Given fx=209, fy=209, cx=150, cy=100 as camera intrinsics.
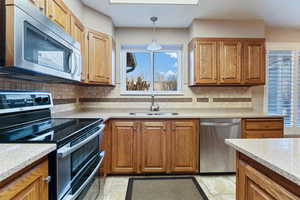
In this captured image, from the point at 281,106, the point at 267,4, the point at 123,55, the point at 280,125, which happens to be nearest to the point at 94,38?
the point at 123,55

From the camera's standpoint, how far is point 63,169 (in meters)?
1.21

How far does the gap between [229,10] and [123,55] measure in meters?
1.81

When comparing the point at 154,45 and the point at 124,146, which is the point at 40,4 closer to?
the point at 154,45

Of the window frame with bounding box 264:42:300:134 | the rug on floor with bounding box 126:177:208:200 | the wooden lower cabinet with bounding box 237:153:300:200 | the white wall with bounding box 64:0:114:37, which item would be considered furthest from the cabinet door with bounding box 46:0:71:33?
the window frame with bounding box 264:42:300:134

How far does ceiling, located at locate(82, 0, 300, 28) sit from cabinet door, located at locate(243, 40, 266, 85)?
424 millimetres

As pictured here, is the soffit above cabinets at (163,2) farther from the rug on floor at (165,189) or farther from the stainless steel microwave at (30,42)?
the rug on floor at (165,189)

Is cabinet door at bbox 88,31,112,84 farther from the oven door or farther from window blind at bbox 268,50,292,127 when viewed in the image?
window blind at bbox 268,50,292,127

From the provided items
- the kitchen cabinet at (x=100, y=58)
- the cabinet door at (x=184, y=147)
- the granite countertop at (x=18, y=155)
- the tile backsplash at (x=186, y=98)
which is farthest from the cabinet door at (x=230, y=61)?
the granite countertop at (x=18, y=155)

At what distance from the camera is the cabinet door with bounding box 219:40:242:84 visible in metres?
3.22

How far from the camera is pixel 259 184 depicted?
105cm

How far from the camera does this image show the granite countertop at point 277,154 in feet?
2.69

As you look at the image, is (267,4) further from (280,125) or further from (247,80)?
(280,125)

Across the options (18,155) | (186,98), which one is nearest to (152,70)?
(186,98)

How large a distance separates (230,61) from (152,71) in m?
1.29
